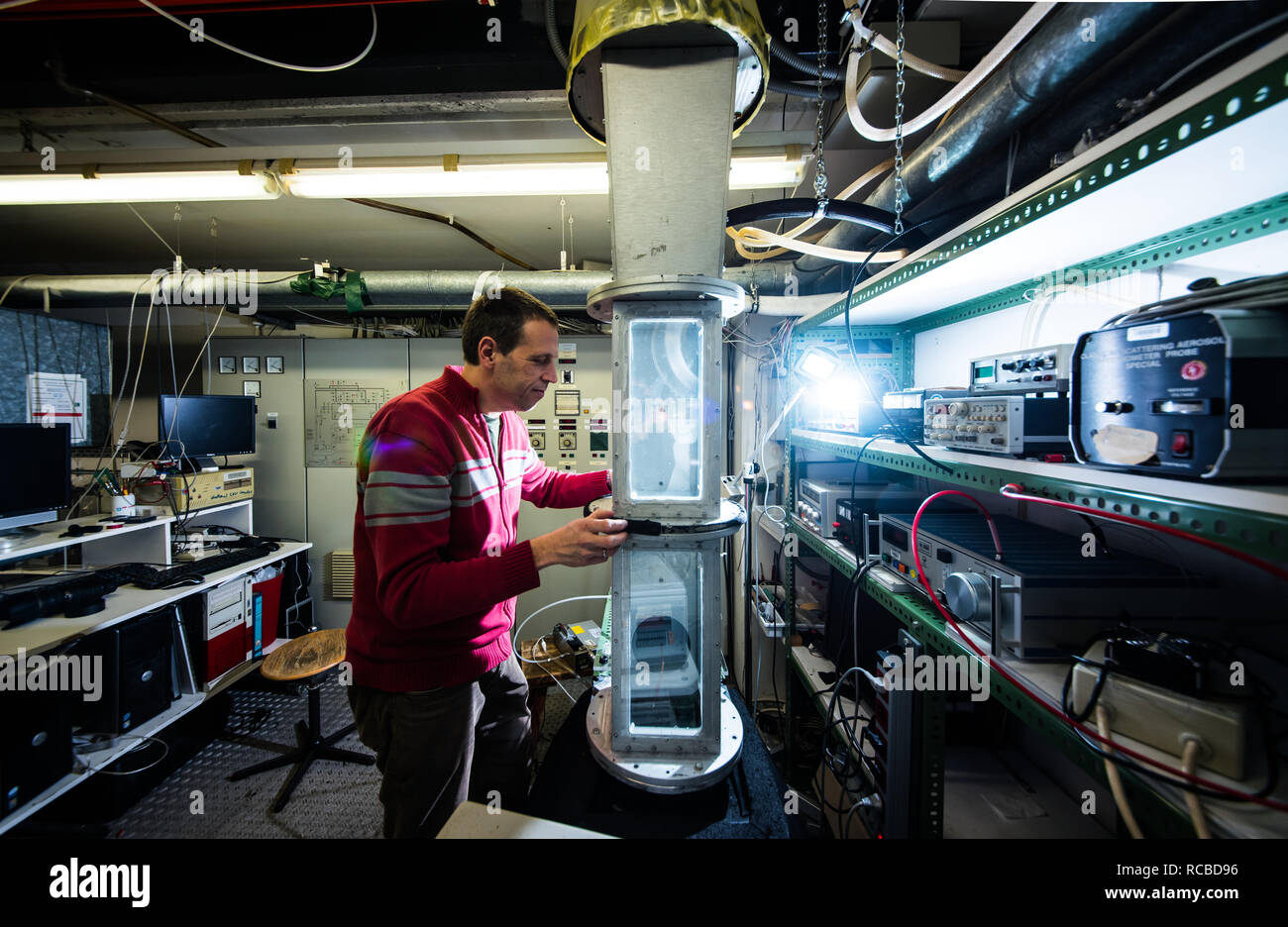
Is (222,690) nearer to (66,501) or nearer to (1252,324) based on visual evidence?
(66,501)

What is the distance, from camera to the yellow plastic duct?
877 mm

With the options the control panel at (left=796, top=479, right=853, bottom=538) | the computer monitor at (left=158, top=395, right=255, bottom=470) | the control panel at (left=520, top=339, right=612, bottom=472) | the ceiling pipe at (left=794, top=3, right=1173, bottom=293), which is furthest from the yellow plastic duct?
the computer monitor at (left=158, top=395, right=255, bottom=470)

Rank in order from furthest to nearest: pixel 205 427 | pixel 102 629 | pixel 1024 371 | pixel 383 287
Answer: pixel 205 427, pixel 383 287, pixel 102 629, pixel 1024 371

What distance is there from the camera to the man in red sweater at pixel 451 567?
3.67 feet

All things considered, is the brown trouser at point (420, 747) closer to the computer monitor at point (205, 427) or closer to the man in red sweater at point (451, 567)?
the man in red sweater at point (451, 567)

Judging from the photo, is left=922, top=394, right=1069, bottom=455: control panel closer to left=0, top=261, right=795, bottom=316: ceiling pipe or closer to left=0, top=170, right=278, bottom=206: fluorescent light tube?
left=0, top=261, right=795, bottom=316: ceiling pipe

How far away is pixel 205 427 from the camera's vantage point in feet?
9.93

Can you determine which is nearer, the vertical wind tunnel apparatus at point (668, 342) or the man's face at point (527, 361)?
the vertical wind tunnel apparatus at point (668, 342)

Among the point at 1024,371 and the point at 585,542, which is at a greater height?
the point at 1024,371

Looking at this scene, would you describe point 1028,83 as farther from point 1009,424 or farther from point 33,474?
point 33,474

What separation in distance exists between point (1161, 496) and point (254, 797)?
334 cm

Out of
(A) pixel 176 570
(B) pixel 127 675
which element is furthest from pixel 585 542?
(A) pixel 176 570

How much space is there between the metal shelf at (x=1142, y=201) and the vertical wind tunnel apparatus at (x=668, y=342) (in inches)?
19.6

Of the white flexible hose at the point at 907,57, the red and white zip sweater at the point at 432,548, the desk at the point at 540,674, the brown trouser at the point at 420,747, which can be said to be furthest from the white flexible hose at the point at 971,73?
the desk at the point at 540,674
